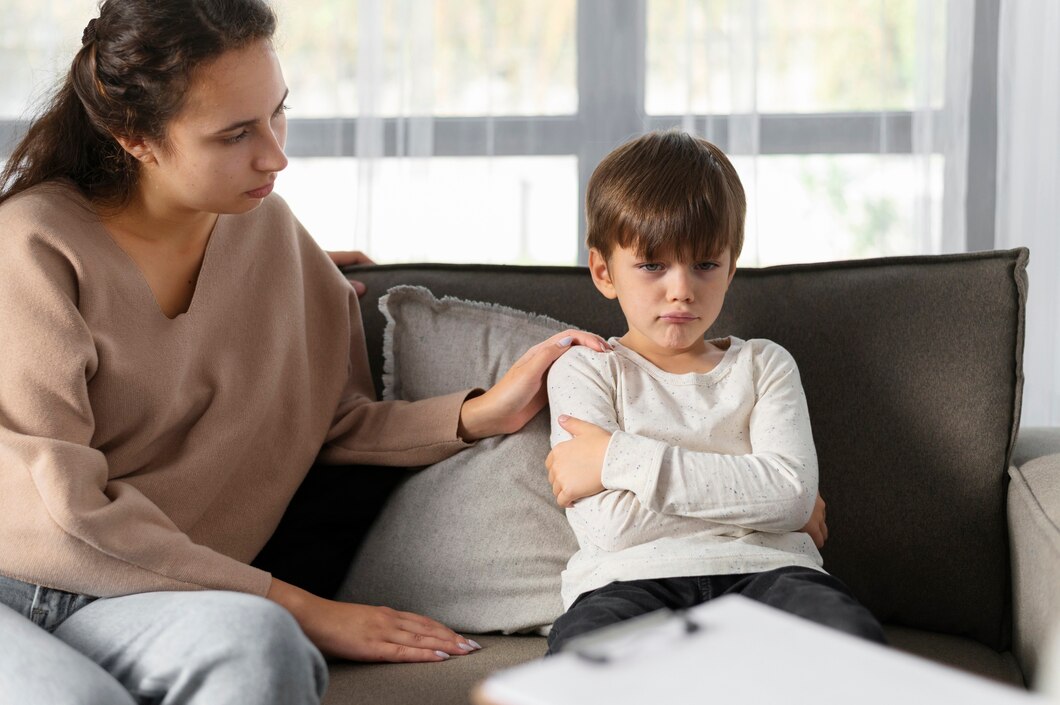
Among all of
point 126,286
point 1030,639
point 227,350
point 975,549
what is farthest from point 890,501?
point 126,286

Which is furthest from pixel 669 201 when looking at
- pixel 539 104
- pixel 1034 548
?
pixel 539 104

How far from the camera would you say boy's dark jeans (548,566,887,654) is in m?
1.15

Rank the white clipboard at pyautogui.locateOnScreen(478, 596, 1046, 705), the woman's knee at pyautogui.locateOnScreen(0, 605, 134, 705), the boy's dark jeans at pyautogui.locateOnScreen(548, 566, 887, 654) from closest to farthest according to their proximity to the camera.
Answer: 1. the white clipboard at pyautogui.locateOnScreen(478, 596, 1046, 705)
2. the woman's knee at pyautogui.locateOnScreen(0, 605, 134, 705)
3. the boy's dark jeans at pyautogui.locateOnScreen(548, 566, 887, 654)

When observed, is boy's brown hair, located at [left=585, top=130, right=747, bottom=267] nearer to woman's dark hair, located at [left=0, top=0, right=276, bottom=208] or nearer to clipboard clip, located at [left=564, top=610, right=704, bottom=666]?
woman's dark hair, located at [left=0, top=0, right=276, bottom=208]

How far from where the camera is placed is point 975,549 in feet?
4.96

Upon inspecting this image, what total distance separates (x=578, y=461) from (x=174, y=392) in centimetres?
52

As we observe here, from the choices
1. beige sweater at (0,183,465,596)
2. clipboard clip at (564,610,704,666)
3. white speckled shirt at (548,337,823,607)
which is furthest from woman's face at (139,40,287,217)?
clipboard clip at (564,610,704,666)

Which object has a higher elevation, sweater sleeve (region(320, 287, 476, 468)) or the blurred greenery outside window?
the blurred greenery outside window

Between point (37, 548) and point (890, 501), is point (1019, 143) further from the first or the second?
point (37, 548)

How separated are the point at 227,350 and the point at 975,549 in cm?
107

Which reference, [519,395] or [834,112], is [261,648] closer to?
[519,395]

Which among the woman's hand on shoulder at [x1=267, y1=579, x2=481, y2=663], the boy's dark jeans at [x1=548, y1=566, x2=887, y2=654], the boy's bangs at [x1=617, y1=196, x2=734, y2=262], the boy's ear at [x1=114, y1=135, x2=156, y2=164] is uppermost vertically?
the boy's ear at [x1=114, y1=135, x2=156, y2=164]

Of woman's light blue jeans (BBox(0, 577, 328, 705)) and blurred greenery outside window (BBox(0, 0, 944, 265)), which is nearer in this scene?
woman's light blue jeans (BBox(0, 577, 328, 705))

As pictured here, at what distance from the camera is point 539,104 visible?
2.46 metres
